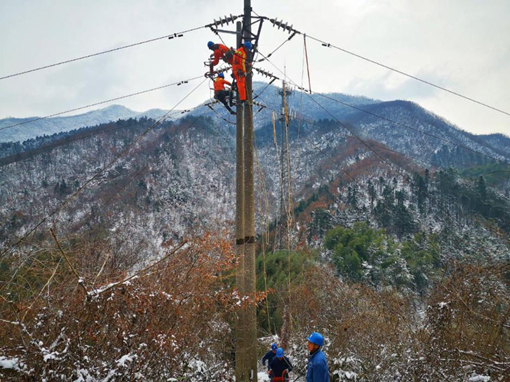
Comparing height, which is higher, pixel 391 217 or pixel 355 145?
pixel 355 145

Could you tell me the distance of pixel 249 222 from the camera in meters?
7.21

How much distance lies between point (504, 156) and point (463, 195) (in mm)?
123330

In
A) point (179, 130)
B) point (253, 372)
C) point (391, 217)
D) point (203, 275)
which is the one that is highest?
point (179, 130)

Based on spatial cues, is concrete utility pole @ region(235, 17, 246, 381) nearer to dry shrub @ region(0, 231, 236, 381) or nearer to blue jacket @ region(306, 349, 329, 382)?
dry shrub @ region(0, 231, 236, 381)

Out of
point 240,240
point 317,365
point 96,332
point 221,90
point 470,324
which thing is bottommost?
point 470,324

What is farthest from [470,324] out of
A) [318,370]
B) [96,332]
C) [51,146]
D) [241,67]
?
[51,146]

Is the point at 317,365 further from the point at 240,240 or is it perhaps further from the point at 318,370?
the point at 240,240

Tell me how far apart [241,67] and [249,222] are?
3.33m

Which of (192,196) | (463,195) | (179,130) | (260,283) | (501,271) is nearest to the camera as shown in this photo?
(501,271)

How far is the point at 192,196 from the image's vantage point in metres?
114

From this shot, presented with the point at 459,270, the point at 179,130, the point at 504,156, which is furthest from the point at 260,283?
the point at 504,156

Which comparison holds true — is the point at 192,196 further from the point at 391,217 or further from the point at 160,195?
the point at 391,217

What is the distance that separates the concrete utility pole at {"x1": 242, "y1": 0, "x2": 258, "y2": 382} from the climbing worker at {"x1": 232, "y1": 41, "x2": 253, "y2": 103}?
115 millimetres

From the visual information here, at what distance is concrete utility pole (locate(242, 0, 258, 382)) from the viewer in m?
6.76
